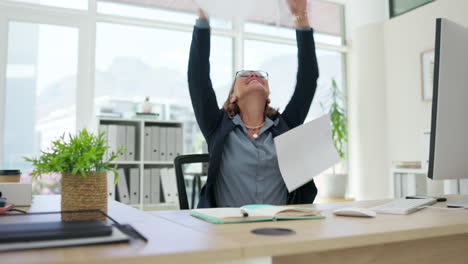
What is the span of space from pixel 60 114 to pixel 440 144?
12.3 feet

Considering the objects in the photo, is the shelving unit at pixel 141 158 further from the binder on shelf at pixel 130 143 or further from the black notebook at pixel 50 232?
the black notebook at pixel 50 232

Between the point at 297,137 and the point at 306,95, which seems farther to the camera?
the point at 306,95

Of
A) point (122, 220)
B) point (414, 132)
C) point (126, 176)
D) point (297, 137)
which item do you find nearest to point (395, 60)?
point (414, 132)

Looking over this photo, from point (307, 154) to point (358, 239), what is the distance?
582 millimetres

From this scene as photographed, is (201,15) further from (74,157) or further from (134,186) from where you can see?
(134,186)

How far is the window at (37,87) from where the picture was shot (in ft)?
12.7

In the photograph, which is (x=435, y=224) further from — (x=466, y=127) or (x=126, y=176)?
(x=126, y=176)

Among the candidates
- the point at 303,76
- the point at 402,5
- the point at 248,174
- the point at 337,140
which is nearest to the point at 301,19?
the point at 303,76

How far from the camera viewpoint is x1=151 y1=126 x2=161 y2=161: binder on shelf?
3.87 m

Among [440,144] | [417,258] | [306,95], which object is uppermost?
[306,95]

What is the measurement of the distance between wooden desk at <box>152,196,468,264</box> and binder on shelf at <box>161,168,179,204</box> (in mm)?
2862

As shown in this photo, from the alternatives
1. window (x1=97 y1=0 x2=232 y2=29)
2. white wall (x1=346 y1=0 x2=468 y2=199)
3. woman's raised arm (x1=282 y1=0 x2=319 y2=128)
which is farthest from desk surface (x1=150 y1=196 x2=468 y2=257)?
white wall (x1=346 y1=0 x2=468 y2=199)

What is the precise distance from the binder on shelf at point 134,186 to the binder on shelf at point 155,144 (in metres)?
0.20

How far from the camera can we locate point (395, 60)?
501 centimetres
